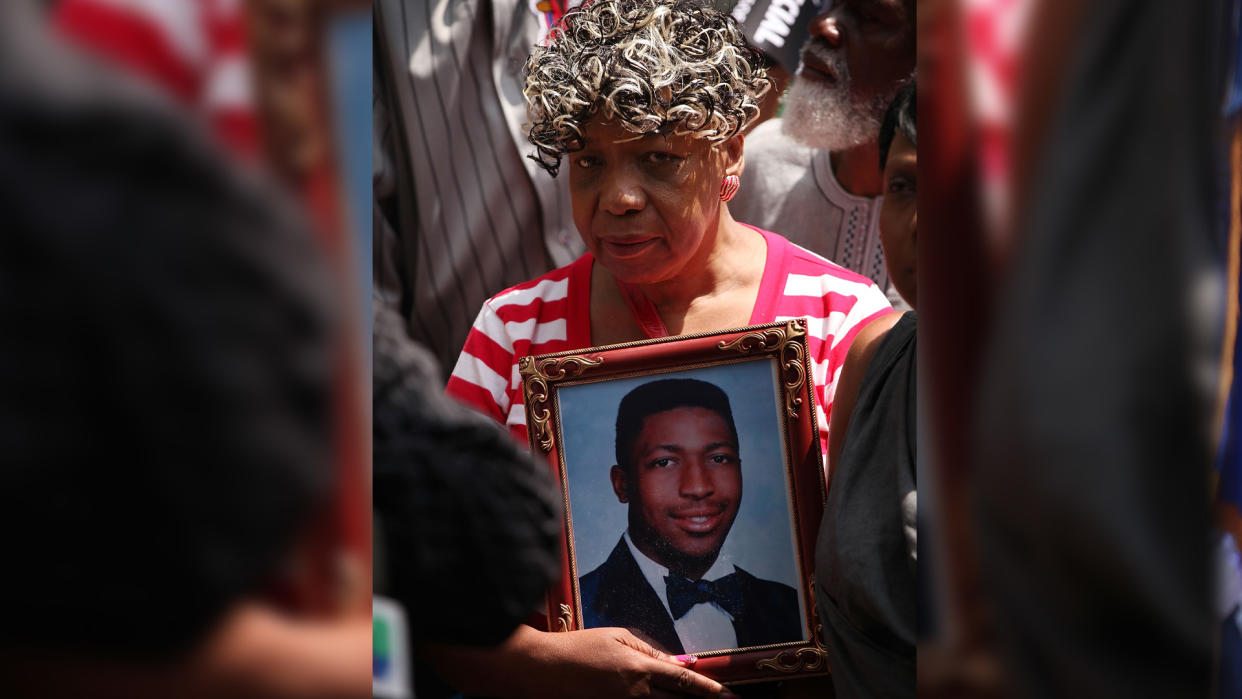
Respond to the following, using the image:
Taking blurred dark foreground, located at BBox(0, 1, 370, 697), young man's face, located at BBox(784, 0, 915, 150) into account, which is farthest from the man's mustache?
blurred dark foreground, located at BBox(0, 1, 370, 697)

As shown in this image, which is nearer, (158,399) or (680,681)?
(158,399)

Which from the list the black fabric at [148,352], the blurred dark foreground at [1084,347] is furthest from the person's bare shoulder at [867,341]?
the black fabric at [148,352]

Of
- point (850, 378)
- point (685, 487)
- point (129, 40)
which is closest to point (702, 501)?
point (685, 487)

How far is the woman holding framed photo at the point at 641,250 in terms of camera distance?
1.36 metres

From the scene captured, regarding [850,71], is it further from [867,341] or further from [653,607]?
[653,607]

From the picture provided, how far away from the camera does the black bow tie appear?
53.0 inches

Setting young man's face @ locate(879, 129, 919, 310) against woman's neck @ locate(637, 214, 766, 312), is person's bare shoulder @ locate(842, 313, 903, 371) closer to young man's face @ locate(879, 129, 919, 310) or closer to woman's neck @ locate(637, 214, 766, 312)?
young man's face @ locate(879, 129, 919, 310)

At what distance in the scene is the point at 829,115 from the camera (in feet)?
5.20

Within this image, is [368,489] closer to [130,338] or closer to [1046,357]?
[130,338]

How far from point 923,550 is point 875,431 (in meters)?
0.44

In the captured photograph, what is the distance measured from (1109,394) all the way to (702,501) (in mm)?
762

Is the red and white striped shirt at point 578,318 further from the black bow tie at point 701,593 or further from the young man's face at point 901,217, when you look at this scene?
the black bow tie at point 701,593

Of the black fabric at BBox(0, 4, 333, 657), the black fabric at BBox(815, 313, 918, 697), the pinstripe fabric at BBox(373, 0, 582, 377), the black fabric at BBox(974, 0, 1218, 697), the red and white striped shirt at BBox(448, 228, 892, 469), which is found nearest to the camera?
the black fabric at BBox(974, 0, 1218, 697)

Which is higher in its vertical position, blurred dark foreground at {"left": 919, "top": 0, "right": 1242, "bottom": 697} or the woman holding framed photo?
the woman holding framed photo
